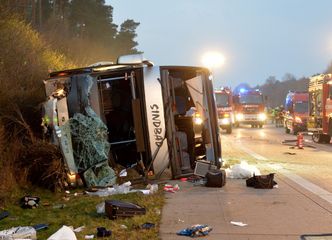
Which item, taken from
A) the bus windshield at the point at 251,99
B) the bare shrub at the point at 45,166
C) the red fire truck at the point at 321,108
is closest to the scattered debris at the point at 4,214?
the bare shrub at the point at 45,166

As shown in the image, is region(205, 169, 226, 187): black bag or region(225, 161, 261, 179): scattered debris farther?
region(225, 161, 261, 179): scattered debris

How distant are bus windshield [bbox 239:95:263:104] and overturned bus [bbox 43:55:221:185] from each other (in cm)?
3079

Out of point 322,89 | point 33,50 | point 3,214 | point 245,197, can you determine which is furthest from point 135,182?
point 322,89

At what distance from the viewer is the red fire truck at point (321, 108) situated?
2350 centimetres

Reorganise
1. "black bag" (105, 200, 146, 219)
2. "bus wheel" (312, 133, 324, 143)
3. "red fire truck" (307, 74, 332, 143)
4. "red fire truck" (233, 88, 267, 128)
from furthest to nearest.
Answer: "red fire truck" (233, 88, 267, 128)
"bus wheel" (312, 133, 324, 143)
"red fire truck" (307, 74, 332, 143)
"black bag" (105, 200, 146, 219)

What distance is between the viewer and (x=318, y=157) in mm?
16875

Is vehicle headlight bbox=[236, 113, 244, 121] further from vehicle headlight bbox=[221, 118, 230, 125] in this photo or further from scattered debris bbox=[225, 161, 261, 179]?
scattered debris bbox=[225, 161, 261, 179]

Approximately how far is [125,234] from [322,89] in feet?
66.2

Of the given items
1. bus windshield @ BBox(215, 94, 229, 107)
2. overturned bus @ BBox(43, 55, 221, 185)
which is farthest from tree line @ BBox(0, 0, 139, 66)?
overturned bus @ BBox(43, 55, 221, 185)

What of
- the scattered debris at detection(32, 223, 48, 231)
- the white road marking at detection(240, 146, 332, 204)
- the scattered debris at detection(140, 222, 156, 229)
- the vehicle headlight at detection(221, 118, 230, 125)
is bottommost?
the white road marking at detection(240, 146, 332, 204)

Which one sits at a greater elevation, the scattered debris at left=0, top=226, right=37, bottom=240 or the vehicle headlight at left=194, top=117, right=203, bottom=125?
the vehicle headlight at left=194, top=117, right=203, bottom=125

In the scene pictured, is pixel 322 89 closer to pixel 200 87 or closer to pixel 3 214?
pixel 200 87

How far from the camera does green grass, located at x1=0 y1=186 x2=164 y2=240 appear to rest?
616 centimetres

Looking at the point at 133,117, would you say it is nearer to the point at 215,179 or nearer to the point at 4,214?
the point at 215,179
